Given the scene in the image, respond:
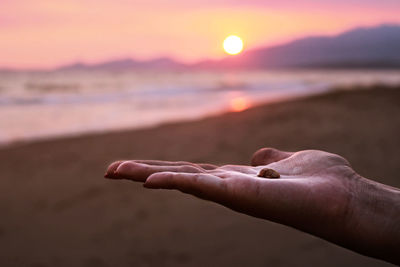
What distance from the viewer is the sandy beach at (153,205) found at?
3.63 m

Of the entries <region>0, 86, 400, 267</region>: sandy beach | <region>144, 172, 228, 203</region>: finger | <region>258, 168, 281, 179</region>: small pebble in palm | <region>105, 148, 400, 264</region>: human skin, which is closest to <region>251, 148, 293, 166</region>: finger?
<region>258, 168, 281, 179</region>: small pebble in palm

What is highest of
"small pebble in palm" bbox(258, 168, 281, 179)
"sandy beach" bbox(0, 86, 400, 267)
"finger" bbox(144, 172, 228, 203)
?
"finger" bbox(144, 172, 228, 203)

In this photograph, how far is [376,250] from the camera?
5.82 feet

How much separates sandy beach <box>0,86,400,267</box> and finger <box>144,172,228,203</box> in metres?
1.92

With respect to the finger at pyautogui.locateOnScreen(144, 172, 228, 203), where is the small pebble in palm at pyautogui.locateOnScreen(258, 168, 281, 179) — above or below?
below

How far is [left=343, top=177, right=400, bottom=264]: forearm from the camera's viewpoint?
176 cm

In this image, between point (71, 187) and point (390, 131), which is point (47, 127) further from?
point (390, 131)

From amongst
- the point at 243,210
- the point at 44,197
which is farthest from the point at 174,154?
the point at 243,210

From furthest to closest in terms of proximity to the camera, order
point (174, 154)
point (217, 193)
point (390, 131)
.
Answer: point (390, 131)
point (174, 154)
point (217, 193)

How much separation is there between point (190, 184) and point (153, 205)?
327 centimetres

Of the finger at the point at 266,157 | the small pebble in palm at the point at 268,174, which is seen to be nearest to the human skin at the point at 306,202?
A: the small pebble in palm at the point at 268,174

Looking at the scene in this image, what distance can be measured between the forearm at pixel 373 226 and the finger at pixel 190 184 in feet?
2.13

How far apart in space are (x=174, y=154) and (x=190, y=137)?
1504mm

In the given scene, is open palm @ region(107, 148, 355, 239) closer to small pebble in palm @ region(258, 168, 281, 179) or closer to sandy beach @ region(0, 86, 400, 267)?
small pebble in palm @ region(258, 168, 281, 179)
